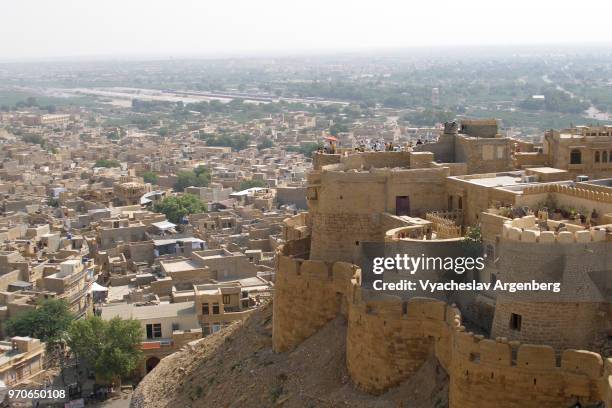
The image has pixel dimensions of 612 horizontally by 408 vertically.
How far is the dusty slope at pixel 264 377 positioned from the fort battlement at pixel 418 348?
1.28ft

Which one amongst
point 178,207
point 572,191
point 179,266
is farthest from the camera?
point 178,207

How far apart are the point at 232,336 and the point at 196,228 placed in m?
26.3

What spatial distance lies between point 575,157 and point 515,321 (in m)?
9.70

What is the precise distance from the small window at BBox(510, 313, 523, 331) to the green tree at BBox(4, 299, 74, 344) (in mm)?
23257

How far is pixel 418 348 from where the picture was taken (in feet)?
62.0

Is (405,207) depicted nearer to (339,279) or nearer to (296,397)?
(339,279)

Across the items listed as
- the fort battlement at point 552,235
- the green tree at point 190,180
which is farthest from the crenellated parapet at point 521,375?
the green tree at point 190,180

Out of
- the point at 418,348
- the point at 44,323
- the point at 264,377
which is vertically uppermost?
the point at 418,348

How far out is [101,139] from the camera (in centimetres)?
12950

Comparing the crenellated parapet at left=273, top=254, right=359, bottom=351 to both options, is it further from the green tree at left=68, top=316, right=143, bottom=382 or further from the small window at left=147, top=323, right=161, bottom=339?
the small window at left=147, top=323, right=161, bottom=339

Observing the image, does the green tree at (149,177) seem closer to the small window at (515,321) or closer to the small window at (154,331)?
the small window at (154,331)

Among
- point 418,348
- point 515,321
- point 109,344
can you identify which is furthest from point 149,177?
point 515,321

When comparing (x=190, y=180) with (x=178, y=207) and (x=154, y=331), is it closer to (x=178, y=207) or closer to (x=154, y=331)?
(x=178, y=207)

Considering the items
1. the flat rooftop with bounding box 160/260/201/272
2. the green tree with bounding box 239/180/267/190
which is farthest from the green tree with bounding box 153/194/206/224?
the flat rooftop with bounding box 160/260/201/272
